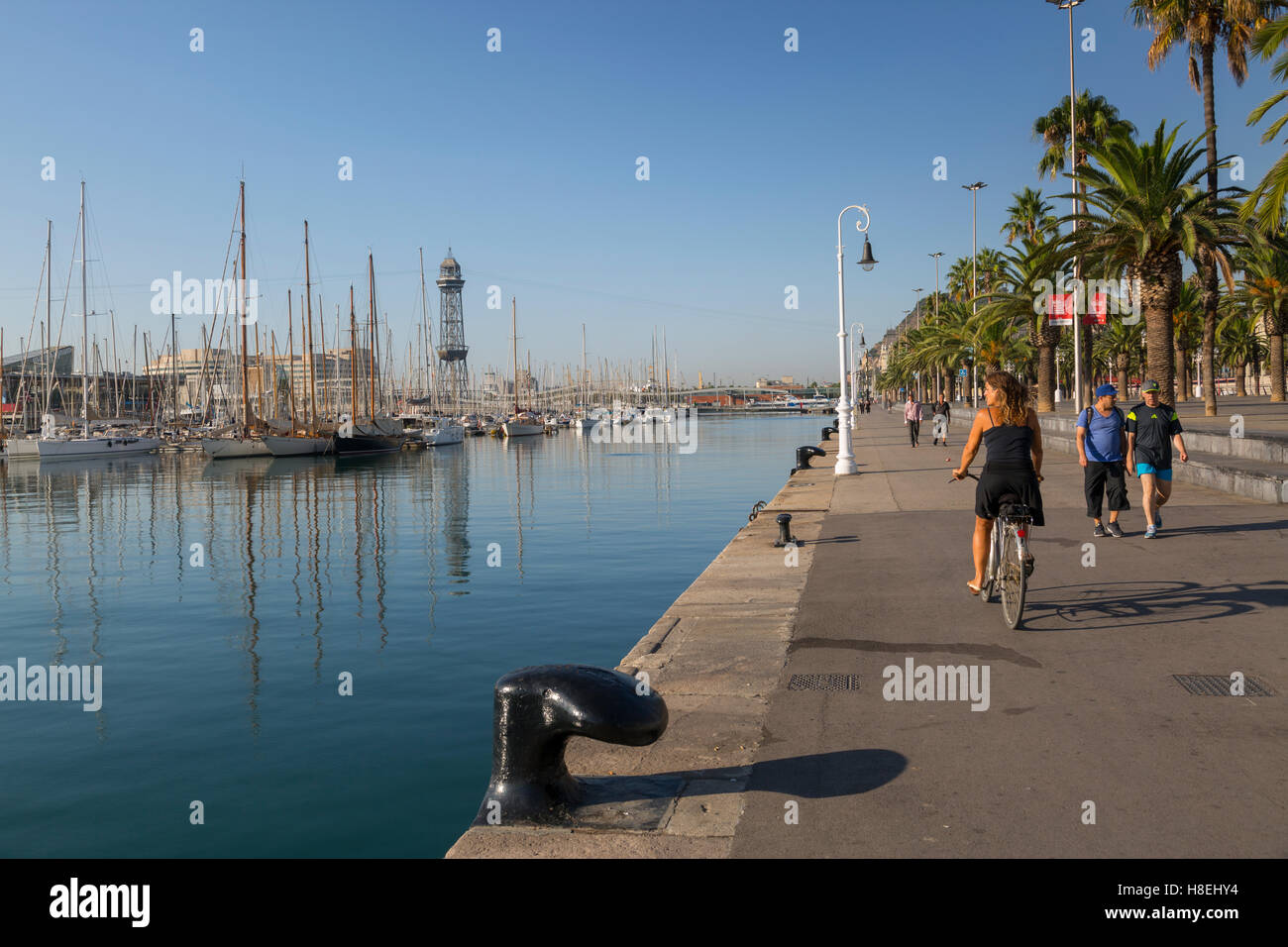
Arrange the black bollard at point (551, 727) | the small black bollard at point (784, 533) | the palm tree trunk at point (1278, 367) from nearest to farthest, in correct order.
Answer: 1. the black bollard at point (551, 727)
2. the small black bollard at point (784, 533)
3. the palm tree trunk at point (1278, 367)

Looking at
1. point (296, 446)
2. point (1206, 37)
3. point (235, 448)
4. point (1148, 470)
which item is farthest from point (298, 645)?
point (296, 446)

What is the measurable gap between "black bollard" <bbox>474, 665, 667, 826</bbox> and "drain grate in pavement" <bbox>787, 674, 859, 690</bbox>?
2.23 meters

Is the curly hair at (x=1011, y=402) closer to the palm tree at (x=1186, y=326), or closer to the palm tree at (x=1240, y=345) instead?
the palm tree at (x=1186, y=326)

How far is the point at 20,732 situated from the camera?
894 cm

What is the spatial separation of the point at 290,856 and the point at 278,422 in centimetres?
6641

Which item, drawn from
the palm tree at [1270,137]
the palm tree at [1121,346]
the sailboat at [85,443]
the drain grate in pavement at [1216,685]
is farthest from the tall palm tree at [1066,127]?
the sailboat at [85,443]

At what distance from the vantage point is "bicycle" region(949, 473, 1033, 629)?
8.08 m

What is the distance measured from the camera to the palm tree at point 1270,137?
16.0m

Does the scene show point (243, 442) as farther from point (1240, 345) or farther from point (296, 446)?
point (1240, 345)

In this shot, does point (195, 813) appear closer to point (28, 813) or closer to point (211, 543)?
point (28, 813)

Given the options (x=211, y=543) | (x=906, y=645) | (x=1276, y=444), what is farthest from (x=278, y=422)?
(x=906, y=645)

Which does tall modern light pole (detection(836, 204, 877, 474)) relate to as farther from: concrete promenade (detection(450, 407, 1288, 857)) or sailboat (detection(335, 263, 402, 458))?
sailboat (detection(335, 263, 402, 458))

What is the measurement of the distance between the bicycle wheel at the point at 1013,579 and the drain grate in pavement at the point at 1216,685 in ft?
5.06

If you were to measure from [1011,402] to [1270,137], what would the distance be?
1176 centimetres
